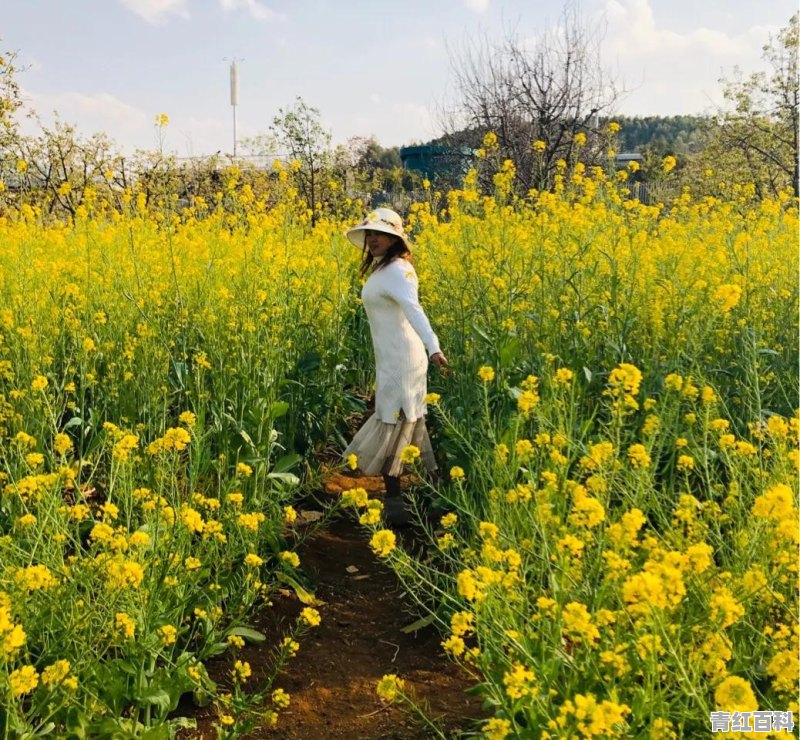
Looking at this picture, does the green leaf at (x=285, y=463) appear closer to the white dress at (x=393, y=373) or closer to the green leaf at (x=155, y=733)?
the white dress at (x=393, y=373)

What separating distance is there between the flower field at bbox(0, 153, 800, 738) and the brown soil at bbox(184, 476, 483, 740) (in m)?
0.09

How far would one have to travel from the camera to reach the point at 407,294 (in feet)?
11.5

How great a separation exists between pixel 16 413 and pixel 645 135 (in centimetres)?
5973

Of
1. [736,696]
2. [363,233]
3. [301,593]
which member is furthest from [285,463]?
[736,696]

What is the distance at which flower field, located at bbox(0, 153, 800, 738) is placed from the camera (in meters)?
1.64

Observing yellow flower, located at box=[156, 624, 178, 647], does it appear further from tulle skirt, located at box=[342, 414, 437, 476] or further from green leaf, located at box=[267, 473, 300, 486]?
tulle skirt, located at box=[342, 414, 437, 476]

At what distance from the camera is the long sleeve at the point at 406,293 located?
3.46 m

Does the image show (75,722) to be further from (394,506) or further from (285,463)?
(394,506)

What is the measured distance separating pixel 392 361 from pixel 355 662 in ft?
4.79

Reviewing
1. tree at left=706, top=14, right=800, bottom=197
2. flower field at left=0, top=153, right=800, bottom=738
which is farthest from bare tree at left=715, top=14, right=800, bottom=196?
flower field at left=0, top=153, right=800, bottom=738

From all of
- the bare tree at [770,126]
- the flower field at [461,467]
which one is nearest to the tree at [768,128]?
the bare tree at [770,126]

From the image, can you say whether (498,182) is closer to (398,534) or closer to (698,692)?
(398,534)

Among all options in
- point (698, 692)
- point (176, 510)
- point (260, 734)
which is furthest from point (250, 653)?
point (698, 692)

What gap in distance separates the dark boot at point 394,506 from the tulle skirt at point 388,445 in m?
0.06
